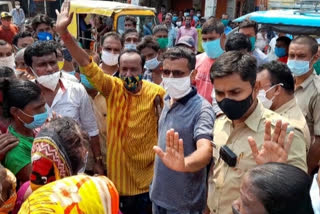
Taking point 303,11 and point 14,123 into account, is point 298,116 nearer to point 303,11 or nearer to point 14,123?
point 14,123

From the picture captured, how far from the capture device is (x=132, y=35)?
5.57 m

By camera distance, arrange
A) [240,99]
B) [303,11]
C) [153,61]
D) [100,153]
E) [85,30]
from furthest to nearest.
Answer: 1. [85,30]
2. [303,11]
3. [153,61]
4. [100,153]
5. [240,99]

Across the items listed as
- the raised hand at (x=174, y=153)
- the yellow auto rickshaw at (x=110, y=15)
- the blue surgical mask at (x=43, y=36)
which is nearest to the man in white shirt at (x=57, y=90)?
the raised hand at (x=174, y=153)

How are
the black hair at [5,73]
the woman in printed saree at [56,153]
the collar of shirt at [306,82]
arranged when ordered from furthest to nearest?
the collar of shirt at [306,82]
the black hair at [5,73]
the woman in printed saree at [56,153]

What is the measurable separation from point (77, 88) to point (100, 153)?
0.66m

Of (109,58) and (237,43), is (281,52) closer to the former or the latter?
(237,43)

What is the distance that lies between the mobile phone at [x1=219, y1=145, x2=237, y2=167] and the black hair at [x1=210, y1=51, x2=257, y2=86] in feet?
1.37

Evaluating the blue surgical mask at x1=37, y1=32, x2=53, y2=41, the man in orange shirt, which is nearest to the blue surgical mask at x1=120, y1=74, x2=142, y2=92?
the blue surgical mask at x1=37, y1=32, x2=53, y2=41

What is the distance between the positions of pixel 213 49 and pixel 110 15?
468cm

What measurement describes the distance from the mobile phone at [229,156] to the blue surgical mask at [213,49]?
255 cm

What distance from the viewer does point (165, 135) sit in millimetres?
2467

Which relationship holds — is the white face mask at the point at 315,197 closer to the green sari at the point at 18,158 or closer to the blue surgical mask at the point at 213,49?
the green sari at the point at 18,158

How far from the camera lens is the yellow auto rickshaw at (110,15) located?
27.9 feet

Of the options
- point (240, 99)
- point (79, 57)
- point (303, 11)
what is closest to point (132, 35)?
point (303, 11)
